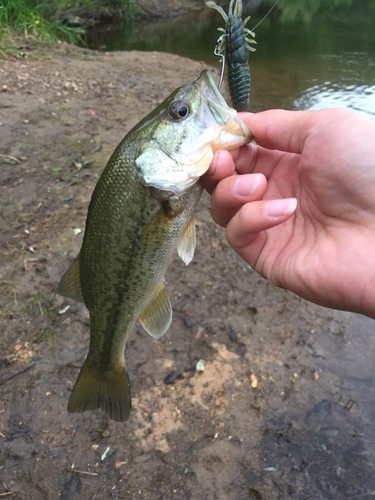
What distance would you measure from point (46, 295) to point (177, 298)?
138cm

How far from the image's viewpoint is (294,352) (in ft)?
11.6

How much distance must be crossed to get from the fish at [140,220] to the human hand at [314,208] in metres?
0.18

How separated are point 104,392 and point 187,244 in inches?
45.3

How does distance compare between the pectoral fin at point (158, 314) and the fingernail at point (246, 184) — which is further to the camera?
the pectoral fin at point (158, 314)

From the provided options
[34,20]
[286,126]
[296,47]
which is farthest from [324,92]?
[286,126]

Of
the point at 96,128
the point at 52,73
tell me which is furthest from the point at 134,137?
the point at 52,73

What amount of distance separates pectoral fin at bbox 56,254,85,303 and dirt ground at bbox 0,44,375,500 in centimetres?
120

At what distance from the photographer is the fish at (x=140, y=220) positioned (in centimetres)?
185

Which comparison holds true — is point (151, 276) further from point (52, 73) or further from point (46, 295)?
point (52, 73)

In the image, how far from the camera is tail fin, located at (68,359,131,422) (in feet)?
7.57

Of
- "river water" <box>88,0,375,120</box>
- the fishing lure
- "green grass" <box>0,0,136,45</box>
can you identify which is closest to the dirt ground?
the fishing lure

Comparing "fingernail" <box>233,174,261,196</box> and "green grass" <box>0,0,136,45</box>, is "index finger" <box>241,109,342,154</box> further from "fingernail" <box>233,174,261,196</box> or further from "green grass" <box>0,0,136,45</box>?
"green grass" <box>0,0,136,45</box>

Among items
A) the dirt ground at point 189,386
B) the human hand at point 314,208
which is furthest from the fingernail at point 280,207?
the dirt ground at point 189,386

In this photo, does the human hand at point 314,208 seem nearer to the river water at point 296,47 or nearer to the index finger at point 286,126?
the index finger at point 286,126
